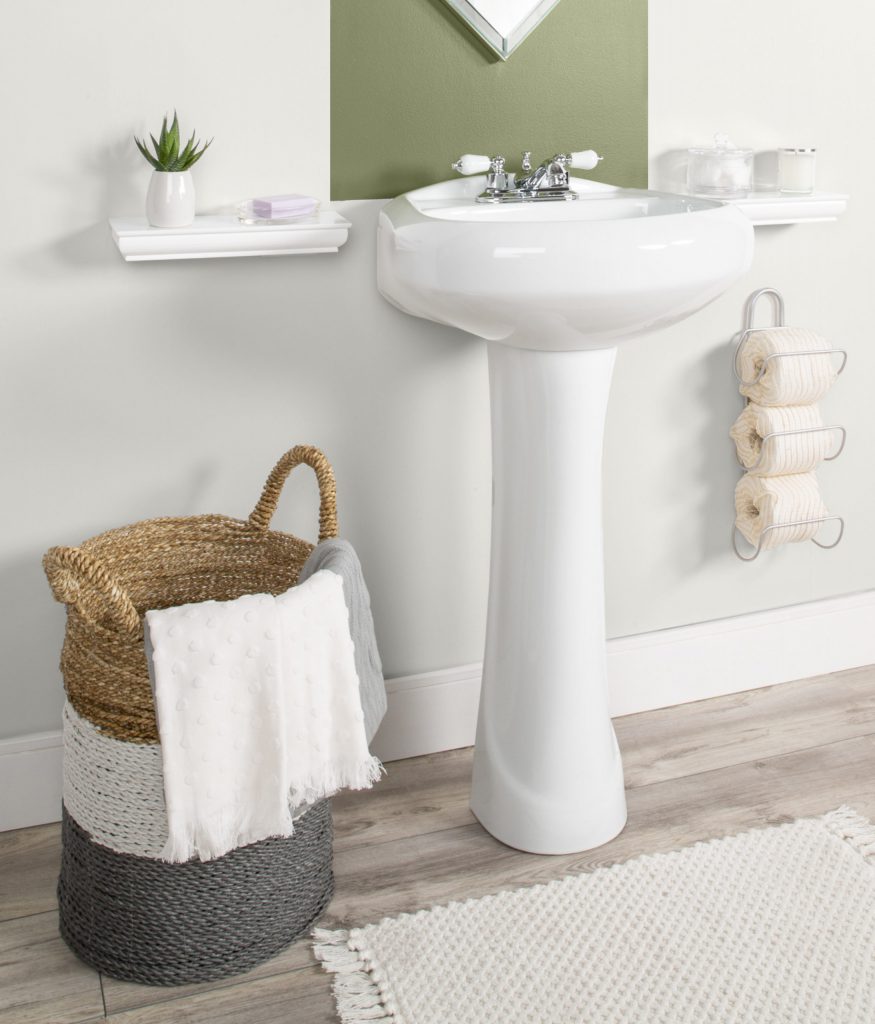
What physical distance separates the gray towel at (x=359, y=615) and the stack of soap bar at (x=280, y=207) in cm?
50

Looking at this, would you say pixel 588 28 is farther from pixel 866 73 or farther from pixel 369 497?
pixel 369 497

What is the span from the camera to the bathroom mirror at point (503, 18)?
5.92ft

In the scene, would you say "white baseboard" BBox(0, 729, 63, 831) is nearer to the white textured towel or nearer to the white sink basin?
the white textured towel

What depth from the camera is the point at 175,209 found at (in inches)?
64.1

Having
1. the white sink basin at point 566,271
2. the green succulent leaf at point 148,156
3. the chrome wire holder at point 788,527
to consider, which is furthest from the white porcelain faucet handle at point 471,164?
the chrome wire holder at point 788,527

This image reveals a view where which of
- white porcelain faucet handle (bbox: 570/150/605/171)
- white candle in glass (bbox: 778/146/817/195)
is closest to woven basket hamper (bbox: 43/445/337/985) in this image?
white porcelain faucet handle (bbox: 570/150/605/171)

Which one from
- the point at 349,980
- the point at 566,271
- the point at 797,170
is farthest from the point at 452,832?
the point at 797,170

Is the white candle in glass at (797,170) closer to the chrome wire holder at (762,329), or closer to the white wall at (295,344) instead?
the white wall at (295,344)

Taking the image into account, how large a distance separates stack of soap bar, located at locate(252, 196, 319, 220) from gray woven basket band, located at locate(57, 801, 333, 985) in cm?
86

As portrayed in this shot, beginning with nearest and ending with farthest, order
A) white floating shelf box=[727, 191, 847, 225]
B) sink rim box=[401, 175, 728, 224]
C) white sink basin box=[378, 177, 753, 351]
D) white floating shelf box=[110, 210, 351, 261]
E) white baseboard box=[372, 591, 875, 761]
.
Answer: white sink basin box=[378, 177, 753, 351], white floating shelf box=[110, 210, 351, 261], sink rim box=[401, 175, 728, 224], white floating shelf box=[727, 191, 847, 225], white baseboard box=[372, 591, 875, 761]

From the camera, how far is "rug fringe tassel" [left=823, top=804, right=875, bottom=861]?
1785 millimetres

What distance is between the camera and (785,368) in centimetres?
207

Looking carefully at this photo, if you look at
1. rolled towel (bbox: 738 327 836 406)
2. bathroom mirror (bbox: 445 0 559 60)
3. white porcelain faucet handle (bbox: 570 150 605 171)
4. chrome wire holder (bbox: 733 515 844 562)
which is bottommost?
chrome wire holder (bbox: 733 515 844 562)

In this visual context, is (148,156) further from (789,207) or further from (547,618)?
(789,207)
